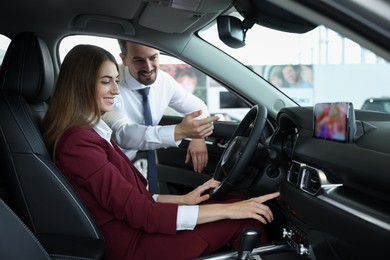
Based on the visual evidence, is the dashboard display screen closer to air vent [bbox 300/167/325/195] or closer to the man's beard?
air vent [bbox 300/167/325/195]

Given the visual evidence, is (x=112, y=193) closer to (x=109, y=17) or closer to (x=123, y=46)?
(x=109, y=17)

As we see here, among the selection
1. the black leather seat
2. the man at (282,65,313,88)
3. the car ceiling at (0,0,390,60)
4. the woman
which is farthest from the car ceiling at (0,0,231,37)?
the man at (282,65,313,88)

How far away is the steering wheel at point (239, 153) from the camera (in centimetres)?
156

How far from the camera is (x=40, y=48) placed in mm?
1802

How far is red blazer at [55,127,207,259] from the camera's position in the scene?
154 centimetres

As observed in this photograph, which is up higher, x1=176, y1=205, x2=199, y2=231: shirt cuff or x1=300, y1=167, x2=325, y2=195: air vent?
x1=300, y1=167, x2=325, y2=195: air vent

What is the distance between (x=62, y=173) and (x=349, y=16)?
1.24 meters

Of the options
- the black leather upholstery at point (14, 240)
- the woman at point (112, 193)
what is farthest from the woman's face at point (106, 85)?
the black leather upholstery at point (14, 240)

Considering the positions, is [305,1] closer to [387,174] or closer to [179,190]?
[387,174]

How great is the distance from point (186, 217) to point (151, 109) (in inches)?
50.1

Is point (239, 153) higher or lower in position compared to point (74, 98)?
lower

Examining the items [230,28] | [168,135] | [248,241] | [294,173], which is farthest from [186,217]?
[168,135]

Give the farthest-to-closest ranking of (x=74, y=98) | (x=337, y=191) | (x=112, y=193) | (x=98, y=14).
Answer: (x=98, y=14), (x=74, y=98), (x=112, y=193), (x=337, y=191)

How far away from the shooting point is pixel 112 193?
5.01 feet
